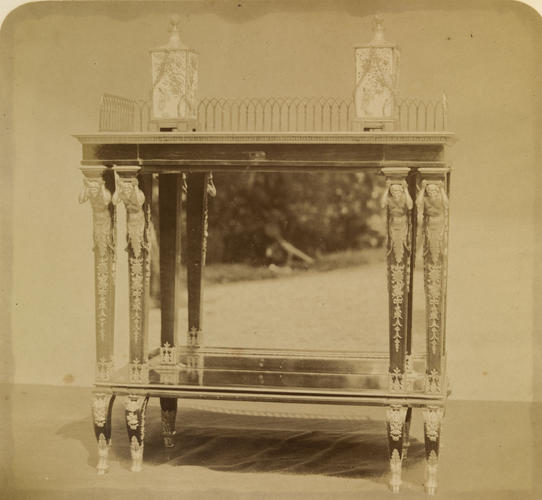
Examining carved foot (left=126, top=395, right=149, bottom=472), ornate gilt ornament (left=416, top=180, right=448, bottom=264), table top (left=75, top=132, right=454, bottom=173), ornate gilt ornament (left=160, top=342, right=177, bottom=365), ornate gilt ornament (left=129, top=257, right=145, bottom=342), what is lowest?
carved foot (left=126, top=395, right=149, bottom=472)

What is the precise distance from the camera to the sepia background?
7.97 m

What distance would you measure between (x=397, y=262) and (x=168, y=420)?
238 cm

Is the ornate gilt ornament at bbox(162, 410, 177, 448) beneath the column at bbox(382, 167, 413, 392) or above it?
beneath

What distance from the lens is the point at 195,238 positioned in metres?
7.55

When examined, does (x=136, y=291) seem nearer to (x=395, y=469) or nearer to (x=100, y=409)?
(x=100, y=409)

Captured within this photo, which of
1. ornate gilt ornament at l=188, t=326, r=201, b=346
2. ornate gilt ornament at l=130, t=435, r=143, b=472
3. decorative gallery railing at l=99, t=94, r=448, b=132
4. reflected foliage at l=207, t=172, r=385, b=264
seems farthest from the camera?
reflected foliage at l=207, t=172, r=385, b=264

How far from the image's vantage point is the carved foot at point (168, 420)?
720 centimetres

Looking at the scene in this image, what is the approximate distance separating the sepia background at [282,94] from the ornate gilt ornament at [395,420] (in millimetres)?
2141

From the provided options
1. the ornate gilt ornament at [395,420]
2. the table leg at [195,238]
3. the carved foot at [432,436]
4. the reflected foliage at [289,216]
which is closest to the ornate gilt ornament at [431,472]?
the carved foot at [432,436]

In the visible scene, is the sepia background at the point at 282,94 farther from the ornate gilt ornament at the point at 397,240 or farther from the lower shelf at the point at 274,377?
the ornate gilt ornament at the point at 397,240

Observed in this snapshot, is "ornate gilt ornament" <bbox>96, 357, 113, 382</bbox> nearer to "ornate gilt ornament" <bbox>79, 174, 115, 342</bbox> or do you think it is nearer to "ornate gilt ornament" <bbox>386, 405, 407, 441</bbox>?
"ornate gilt ornament" <bbox>79, 174, 115, 342</bbox>

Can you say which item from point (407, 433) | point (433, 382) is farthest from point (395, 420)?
point (407, 433)

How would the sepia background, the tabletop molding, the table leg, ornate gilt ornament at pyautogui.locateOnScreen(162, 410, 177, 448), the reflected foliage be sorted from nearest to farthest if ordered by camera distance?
the tabletop molding
ornate gilt ornament at pyautogui.locateOnScreen(162, 410, 177, 448)
the table leg
the sepia background
the reflected foliage

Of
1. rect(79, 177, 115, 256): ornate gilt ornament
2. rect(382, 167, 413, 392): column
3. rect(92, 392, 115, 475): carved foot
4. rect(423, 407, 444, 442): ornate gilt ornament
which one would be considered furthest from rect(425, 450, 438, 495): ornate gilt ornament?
rect(79, 177, 115, 256): ornate gilt ornament
